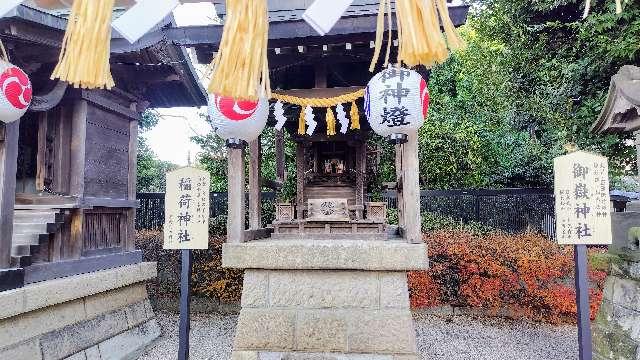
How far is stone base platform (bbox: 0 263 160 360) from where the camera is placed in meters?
4.44

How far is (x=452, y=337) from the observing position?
7254 mm

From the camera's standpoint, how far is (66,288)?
5203mm

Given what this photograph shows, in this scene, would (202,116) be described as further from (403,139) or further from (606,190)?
(606,190)

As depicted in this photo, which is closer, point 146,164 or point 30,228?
point 30,228

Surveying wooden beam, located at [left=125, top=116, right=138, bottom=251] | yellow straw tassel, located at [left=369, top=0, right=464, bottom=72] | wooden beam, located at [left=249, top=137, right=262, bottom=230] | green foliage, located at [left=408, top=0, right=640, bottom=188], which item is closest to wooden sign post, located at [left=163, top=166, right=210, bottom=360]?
wooden beam, located at [left=249, top=137, right=262, bottom=230]

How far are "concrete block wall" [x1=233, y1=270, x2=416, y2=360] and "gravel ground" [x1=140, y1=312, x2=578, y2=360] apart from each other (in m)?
2.47

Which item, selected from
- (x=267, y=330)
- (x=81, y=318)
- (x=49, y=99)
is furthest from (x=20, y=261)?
(x=267, y=330)

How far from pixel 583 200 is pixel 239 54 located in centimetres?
343

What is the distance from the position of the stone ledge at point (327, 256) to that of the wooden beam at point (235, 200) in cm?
23

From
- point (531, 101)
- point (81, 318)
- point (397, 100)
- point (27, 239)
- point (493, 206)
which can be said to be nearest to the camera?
point (397, 100)

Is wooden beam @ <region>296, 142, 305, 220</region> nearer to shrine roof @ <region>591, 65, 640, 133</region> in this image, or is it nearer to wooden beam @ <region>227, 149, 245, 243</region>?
wooden beam @ <region>227, 149, 245, 243</region>

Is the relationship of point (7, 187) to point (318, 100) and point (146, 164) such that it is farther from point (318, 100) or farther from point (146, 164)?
point (146, 164)

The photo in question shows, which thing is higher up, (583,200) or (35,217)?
(583,200)

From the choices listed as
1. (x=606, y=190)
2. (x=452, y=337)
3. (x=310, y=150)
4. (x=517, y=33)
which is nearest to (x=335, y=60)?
(x=310, y=150)
